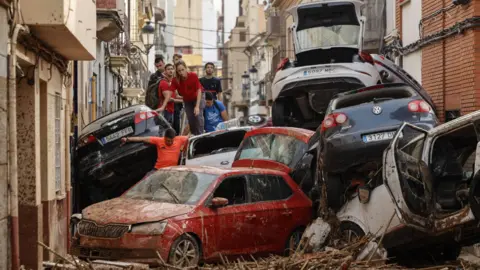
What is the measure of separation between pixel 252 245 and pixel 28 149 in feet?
10.4

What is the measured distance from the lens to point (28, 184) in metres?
11.0

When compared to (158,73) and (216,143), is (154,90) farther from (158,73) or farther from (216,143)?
(216,143)

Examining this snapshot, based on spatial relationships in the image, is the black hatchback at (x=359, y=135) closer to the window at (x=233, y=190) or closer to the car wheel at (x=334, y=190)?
the car wheel at (x=334, y=190)

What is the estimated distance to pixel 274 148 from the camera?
15078 mm

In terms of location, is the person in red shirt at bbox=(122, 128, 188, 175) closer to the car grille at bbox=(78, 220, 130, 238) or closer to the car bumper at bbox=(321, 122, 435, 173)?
the car grille at bbox=(78, 220, 130, 238)

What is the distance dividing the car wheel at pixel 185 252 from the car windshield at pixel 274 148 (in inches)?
138

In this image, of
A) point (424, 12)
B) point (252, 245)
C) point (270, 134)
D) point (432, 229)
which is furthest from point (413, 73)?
point (432, 229)

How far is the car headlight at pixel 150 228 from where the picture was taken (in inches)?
434

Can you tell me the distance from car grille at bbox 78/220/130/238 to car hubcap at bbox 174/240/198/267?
650mm

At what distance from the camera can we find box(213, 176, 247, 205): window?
12.3 metres

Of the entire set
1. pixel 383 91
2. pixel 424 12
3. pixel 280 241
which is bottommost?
pixel 280 241

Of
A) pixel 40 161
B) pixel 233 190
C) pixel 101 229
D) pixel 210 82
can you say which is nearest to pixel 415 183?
pixel 233 190

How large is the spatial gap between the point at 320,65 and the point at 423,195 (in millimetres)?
8740

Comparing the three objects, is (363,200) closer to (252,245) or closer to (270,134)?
(252,245)
